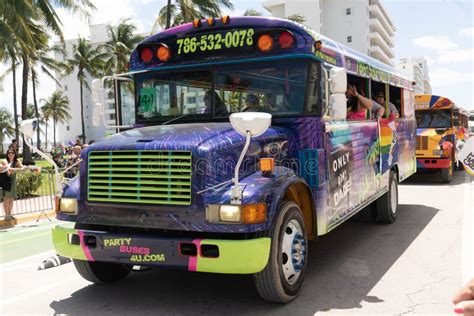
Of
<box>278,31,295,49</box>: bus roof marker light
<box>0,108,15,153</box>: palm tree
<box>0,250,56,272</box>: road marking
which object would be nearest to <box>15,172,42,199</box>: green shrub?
<box>0,250,56,272</box>: road marking

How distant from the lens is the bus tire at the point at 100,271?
5.02m

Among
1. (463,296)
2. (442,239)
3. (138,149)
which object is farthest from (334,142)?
(463,296)

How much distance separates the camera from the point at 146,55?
18.3ft

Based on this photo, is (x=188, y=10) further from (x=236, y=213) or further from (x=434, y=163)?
(x=236, y=213)

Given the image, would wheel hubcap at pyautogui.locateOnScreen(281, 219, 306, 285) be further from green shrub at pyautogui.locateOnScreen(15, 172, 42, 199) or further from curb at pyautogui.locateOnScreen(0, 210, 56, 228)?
green shrub at pyautogui.locateOnScreen(15, 172, 42, 199)

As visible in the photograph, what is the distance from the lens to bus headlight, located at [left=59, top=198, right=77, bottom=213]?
4552 millimetres

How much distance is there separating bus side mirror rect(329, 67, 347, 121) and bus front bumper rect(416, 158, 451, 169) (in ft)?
35.6

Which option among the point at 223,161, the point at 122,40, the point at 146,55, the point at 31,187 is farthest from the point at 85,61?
the point at 223,161

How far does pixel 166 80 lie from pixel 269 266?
2.45m

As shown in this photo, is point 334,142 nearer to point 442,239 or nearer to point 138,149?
point 138,149

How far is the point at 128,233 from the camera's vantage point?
437 centimetres

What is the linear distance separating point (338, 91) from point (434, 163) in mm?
11144

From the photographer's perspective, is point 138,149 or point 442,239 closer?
point 138,149

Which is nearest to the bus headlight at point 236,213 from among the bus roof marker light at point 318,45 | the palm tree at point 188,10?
the bus roof marker light at point 318,45
